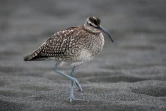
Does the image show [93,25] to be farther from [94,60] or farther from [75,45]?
[94,60]

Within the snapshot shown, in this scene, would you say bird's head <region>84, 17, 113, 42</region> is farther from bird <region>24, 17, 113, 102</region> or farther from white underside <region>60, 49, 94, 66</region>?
white underside <region>60, 49, 94, 66</region>

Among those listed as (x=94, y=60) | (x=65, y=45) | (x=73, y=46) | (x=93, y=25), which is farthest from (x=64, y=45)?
(x=94, y=60)

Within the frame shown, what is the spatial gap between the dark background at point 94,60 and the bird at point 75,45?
2.15ft

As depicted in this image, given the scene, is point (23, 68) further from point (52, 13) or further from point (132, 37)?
point (52, 13)

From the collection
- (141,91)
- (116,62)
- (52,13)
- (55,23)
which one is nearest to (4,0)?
(52,13)

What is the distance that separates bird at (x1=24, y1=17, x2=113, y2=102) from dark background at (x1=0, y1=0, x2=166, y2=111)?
0.66 metres

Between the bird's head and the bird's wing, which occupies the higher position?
the bird's head

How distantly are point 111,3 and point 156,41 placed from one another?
670 centimetres

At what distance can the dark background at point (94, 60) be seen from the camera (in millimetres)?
7184

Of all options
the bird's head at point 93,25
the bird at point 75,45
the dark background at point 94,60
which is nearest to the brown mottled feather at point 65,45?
the bird at point 75,45

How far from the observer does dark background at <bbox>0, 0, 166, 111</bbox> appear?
718cm

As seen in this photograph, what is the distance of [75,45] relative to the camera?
727 centimetres

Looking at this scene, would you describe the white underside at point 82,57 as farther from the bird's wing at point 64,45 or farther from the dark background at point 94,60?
the dark background at point 94,60

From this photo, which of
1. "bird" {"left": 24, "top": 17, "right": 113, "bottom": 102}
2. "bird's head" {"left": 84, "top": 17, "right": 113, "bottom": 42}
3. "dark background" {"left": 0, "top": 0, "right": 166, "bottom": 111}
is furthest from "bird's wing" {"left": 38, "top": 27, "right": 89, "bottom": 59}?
"dark background" {"left": 0, "top": 0, "right": 166, "bottom": 111}
